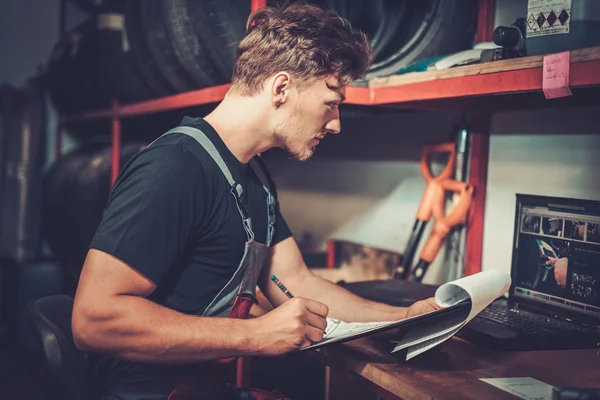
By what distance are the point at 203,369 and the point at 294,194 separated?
2083 mm

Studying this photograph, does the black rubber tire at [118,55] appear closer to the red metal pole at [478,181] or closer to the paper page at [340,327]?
the red metal pole at [478,181]

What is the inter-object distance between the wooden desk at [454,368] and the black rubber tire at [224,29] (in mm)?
1108

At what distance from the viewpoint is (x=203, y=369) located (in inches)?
62.0

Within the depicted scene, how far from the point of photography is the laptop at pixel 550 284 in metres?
1.62

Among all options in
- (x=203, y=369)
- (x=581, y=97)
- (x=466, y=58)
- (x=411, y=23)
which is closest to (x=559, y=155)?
(x=581, y=97)

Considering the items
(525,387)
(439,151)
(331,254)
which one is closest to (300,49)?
(525,387)

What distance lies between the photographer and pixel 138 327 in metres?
1.29

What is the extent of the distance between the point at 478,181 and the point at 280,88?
99 centimetres

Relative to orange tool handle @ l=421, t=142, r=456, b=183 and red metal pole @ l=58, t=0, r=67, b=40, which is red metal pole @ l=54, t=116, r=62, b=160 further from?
orange tool handle @ l=421, t=142, r=456, b=183

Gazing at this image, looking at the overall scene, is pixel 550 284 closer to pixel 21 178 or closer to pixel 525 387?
pixel 525 387

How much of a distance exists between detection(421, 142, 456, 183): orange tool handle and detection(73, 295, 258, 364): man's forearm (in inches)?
49.3

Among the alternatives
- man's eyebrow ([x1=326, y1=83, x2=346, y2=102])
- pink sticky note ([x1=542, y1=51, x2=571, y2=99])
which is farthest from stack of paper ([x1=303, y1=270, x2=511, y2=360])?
man's eyebrow ([x1=326, y1=83, x2=346, y2=102])

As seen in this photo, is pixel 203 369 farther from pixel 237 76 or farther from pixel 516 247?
pixel 516 247

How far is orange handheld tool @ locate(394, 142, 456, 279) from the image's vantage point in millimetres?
2363
